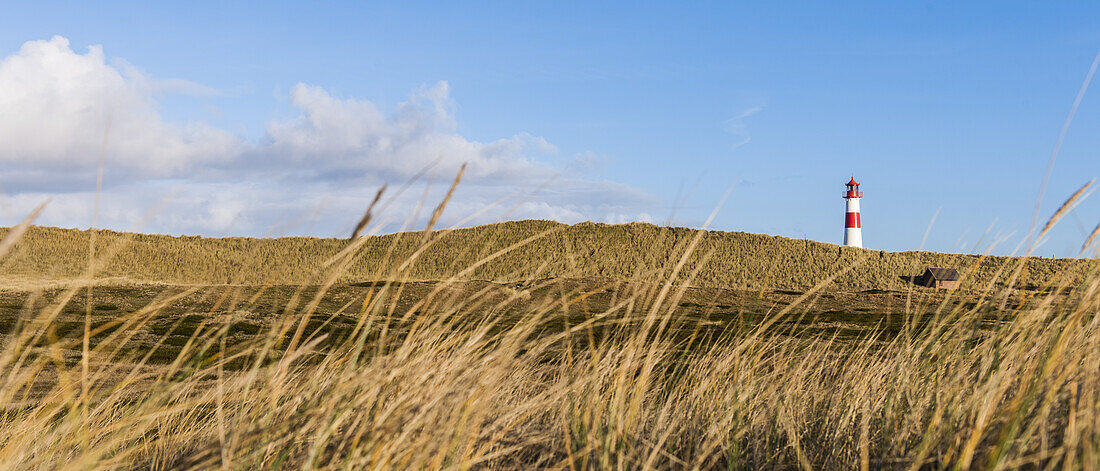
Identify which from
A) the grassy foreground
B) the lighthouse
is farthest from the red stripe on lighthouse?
the grassy foreground

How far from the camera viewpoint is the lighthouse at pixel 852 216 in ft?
155

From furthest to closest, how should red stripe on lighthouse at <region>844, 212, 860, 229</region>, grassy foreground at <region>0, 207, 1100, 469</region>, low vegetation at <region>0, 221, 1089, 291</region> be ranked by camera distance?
1. red stripe on lighthouse at <region>844, 212, 860, 229</region>
2. low vegetation at <region>0, 221, 1089, 291</region>
3. grassy foreground at <region>0, 207, 1100, 469</region>

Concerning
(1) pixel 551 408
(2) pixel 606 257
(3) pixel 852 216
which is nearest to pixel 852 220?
(3) pixel 852 216

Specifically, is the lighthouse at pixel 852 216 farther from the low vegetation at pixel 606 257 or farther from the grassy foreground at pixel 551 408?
the grassy foreground at pixel 551 408

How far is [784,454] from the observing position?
7.86 feet

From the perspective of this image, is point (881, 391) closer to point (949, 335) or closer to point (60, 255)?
point (949, 335)

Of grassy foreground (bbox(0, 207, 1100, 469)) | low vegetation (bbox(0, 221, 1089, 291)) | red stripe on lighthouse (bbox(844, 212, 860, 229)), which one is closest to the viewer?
grassy foreground (bbox(0, 207, 1100, 469))

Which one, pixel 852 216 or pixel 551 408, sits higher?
pixel 852 216

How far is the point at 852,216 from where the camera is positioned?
47500 mm

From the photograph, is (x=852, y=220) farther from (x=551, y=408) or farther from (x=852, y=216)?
(x=551, y=408)

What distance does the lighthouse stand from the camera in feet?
155

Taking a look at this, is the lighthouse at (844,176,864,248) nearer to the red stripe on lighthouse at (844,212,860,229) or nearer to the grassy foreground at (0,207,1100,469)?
the red stripe on lighthouse at (844,212,860,229)

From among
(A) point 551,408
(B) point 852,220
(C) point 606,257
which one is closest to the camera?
(A) point 551,408

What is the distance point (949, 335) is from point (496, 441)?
2.27 m
